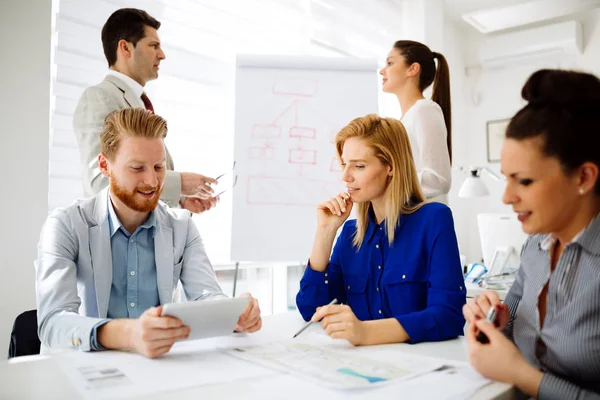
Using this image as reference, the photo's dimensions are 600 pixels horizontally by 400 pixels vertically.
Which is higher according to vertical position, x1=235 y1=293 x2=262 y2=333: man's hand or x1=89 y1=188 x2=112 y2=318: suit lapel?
x1=89 y1=188 x2=112 y2=318: suit lapel

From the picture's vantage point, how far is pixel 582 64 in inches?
185

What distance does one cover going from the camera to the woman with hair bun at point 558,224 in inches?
34.9

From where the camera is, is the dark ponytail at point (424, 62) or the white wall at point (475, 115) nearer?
the dark ponytail at point (424, 62)

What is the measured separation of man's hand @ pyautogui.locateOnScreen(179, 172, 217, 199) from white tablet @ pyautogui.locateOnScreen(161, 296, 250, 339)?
979 millimetres

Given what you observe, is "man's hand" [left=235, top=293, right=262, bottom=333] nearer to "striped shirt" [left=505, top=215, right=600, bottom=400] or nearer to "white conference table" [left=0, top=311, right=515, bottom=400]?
"white conference table" [left=0, top=311, right=515, bottom=400]

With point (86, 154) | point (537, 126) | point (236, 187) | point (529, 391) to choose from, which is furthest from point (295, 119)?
point (529, 391)

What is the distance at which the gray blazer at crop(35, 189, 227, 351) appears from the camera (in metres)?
1.16

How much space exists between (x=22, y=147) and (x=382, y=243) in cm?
146

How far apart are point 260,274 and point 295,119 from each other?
1.30 metres

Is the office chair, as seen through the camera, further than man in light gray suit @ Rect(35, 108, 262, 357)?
Yes

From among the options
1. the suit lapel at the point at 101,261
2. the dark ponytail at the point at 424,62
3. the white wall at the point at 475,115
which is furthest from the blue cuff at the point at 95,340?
the white wall at the point at 475,115

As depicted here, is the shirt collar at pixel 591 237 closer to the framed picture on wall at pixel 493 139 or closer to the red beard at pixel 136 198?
the red beard at pixel 136 198

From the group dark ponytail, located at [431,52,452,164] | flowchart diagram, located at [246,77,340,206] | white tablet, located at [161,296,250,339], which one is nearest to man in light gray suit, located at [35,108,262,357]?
white tablet, located at [161,296,250,339]

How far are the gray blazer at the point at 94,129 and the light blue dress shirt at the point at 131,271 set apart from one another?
455 mm
